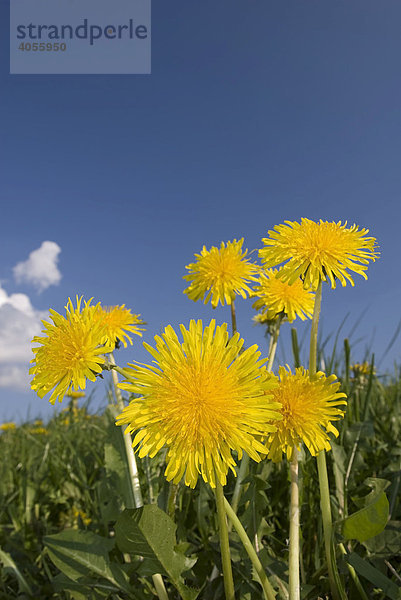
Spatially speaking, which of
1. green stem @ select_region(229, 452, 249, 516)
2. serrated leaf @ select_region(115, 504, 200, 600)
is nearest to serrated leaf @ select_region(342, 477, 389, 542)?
green stem @ select_region(229, 452, 249, 516)

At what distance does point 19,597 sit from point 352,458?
1.67m

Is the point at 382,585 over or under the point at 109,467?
under

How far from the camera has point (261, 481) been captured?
1784mm

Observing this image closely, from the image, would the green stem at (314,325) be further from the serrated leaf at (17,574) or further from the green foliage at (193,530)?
the serrated leaf at (17,574)

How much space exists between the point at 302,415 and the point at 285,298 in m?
0.57

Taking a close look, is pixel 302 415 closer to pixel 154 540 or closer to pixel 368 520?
pixel 368 520

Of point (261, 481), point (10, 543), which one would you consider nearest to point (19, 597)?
point (10, 543)

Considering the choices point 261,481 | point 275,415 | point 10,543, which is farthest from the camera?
point 10,543

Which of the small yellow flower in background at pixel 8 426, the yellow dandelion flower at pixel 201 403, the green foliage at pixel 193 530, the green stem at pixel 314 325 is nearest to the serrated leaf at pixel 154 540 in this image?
the green foliage at pixel 193 530

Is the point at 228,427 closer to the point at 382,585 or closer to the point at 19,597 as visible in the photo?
the point at 382,585

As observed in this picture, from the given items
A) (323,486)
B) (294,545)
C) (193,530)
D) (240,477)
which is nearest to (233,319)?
(240,477)

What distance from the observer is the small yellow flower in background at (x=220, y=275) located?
1953 millimetres

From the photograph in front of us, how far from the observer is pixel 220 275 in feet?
6.46

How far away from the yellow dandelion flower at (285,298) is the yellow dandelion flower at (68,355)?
2.26 feet
